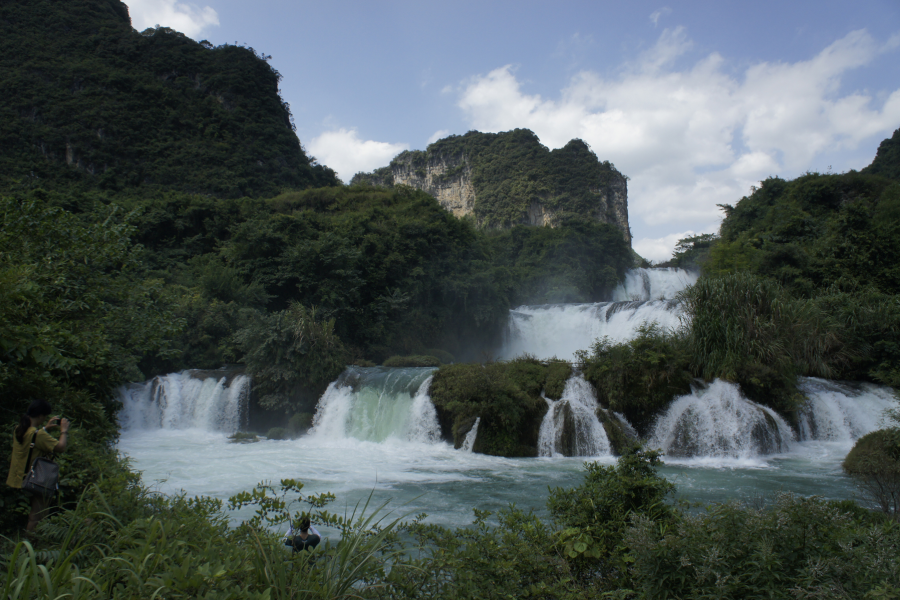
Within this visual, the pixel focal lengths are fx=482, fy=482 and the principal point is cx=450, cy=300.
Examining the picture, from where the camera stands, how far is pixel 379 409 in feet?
47.3

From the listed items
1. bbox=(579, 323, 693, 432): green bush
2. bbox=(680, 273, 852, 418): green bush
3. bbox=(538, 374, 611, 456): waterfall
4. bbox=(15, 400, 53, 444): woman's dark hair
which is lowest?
bbox=(538, 374, 611, 456): waterfall

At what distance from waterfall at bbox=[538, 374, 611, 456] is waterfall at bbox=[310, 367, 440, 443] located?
3.13 m

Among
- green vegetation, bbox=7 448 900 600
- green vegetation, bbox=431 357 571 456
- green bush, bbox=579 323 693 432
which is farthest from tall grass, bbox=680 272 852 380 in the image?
green vegetation, bbox=7 448 900 600

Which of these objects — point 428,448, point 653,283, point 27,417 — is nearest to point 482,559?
point 27,417

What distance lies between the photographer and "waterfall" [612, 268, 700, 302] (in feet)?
117

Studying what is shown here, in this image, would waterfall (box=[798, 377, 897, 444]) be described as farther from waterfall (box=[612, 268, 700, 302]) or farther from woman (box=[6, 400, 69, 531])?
waterfall (box=[612, 268, 700, 302])

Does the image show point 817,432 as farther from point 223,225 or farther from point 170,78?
point 170,78

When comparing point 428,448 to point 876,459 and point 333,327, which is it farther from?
point 876,459

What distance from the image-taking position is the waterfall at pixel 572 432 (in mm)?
11742

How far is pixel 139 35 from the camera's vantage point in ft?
165

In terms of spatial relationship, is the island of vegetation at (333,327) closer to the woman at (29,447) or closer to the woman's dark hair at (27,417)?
the woman at (29,447)

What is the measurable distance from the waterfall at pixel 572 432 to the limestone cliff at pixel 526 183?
51.1 m

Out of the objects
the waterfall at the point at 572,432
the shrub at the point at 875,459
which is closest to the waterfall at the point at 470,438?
the waterfall at the point at 572,432

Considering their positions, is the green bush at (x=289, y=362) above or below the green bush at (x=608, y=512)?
above
